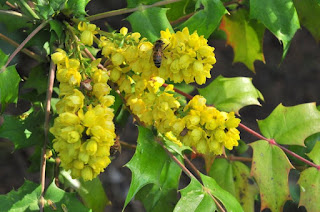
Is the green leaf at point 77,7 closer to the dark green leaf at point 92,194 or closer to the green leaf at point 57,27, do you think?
the green leaf at point 57,27

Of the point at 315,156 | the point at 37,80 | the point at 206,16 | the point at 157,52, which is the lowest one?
the point at 315,156

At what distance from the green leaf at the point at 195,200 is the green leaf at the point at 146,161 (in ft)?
0.34

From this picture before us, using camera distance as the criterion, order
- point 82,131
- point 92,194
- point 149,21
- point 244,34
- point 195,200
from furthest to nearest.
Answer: point 244,34, point 92,194, point 149,21, point 195,200, point 82,131

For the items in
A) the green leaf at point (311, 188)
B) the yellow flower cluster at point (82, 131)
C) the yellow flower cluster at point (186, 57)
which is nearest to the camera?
the yellow flower cluster at point (82, 131)

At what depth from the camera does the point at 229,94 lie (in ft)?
6.12

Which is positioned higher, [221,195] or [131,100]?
[131,100]

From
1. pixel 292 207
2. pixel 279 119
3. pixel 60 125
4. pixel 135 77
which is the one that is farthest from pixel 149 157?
pixel 292 207

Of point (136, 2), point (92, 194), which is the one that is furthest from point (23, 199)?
point (136, 2)

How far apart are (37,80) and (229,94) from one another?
2.42 feet

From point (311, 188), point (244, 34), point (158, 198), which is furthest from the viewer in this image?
point (244, 34)

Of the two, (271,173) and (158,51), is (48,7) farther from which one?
(271,173)

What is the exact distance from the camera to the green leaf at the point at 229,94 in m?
1.84

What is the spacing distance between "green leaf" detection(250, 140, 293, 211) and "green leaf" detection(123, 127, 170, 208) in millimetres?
348

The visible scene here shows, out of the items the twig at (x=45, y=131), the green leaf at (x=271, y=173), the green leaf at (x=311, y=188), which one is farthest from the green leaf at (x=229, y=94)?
the twig at (x=45, y=131)
